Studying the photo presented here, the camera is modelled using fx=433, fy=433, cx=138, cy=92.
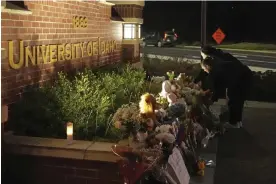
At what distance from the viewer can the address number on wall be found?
7258 mm

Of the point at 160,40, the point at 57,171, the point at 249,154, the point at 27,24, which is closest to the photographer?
the point at 57,171

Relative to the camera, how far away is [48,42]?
614 centimetres

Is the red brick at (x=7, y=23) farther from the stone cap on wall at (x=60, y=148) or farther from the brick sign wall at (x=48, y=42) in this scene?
the stone cap on wall at (x=60, y=148)

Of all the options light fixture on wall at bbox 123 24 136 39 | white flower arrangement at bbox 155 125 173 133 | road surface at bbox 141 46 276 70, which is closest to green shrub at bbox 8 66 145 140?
white flower arrangement at bbox 155 125 173 133

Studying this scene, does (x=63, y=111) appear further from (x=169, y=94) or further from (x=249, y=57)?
(x=249, y=57)

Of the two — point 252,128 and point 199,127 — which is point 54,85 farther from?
point 252,128

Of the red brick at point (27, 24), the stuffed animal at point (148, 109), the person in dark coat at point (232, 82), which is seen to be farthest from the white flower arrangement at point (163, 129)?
the person in dark coat at point (232, 82)

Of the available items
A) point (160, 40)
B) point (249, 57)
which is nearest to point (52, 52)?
point (249, 57)

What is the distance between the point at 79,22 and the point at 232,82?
320 cm

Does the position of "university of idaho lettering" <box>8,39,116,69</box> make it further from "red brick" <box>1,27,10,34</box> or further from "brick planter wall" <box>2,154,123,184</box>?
"brick planter wall" <box>2,154,123,184</box>

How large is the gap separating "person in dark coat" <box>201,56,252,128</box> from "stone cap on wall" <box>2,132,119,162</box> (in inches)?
181

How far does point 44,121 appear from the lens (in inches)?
195

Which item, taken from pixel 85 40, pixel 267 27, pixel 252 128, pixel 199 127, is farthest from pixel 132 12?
pixel 267 27

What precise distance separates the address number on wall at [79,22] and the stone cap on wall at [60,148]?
3.39 m
